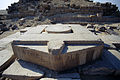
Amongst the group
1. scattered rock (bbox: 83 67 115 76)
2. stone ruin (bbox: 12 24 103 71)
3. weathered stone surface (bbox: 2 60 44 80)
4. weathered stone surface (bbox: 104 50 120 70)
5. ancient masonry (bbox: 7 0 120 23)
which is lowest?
scattered rock (bbox: 83 67 115 76)

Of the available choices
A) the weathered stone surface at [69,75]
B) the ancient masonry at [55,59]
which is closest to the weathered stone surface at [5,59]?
the ancient masonry at [55,59]

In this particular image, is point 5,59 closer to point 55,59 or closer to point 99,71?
point 55,59

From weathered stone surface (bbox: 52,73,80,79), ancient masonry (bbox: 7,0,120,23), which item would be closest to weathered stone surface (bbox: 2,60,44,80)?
weathered stone surface (bbox: 52,73,80,79)

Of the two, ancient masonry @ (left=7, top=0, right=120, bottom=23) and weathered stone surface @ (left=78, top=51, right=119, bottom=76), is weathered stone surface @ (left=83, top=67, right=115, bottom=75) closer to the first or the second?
weathered stone surface @ (left=78, top=51, right=119, bottom=76)

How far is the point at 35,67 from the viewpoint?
2582 mm

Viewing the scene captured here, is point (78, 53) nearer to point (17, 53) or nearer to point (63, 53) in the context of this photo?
point (63, 53)

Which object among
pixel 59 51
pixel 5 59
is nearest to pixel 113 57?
pixel 59 51

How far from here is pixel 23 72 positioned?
2.38 meters

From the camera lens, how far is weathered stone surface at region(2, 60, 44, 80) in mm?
2274

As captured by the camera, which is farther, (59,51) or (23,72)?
(23,72)

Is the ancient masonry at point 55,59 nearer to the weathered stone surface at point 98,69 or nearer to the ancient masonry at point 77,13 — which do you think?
the weathered stone surface at point 98,69

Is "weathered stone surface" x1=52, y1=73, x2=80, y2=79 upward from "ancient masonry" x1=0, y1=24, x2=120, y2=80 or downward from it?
downward

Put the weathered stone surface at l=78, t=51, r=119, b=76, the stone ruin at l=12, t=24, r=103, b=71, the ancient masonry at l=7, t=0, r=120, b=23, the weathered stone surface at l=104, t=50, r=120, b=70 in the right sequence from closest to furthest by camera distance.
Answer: the stone ruin at l=12, t=24, r=103, b=71, the weathered stone surface at l=78, t=51, r=119, b=76, the weathered stone surface at l=104, t=50, r=120, b=70, the ancient masonry at l=7, t=0, r=120, b=23

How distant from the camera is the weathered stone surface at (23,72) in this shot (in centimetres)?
227
